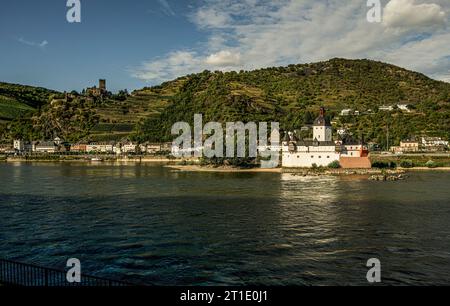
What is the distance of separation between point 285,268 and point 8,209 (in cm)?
2788

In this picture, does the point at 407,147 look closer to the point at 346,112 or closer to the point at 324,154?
the point at 324,154

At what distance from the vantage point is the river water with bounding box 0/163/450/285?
19.3 meters

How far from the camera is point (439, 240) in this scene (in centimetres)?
2498

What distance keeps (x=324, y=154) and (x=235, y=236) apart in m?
58.7

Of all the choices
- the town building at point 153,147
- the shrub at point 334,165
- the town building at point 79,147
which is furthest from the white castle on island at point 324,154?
the town building at point 79,147

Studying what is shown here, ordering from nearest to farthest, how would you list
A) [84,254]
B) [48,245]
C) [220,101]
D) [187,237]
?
[84,254] → [48,245] → [187,237] → [220,101]

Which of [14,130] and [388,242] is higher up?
[14,130]

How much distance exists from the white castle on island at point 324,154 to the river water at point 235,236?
3369cm

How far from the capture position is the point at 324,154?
266ft

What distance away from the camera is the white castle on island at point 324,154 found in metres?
79.4

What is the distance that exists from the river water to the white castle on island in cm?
3369
